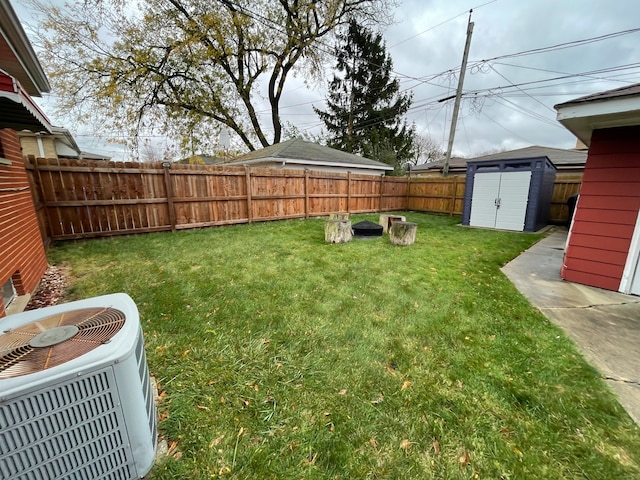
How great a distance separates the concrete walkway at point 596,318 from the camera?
2.23 meters

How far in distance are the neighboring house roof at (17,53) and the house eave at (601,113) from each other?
598cm

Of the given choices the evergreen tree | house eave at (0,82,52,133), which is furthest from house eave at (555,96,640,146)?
the evergreen tree

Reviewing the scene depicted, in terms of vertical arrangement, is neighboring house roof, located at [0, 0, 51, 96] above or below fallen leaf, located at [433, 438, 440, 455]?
above

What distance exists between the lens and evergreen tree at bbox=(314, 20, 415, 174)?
755 inches

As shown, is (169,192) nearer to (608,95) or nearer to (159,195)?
(159,195)

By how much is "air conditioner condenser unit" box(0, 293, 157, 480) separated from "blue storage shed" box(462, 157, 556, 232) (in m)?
10.8

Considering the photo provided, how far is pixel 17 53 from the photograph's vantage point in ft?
9.25

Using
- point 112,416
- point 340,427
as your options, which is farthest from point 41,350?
point 340,427

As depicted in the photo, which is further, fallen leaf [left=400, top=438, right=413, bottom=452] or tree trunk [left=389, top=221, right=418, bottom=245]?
tree trunk [left=389, top=221, right=418, bottom=245]

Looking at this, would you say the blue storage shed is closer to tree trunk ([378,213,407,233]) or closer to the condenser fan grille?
tree trunk ([378,213,407,233])

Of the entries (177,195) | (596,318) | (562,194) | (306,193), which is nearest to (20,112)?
(177,195)

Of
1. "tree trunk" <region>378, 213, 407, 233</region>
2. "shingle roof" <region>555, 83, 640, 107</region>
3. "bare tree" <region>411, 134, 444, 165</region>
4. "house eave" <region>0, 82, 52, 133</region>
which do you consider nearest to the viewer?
"house eave" <region>0, 82, 52, 133</region>

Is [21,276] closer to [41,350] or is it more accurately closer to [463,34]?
[41,350]

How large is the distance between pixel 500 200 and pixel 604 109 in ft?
22.0
